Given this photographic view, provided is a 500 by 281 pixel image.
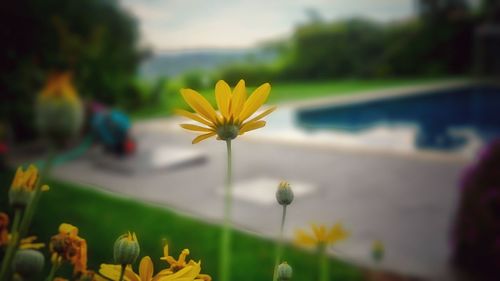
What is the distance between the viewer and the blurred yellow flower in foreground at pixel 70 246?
24cm

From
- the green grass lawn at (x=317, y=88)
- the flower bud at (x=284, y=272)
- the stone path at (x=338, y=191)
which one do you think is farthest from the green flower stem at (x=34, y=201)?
the green grass lawn at (x=317, y=88)

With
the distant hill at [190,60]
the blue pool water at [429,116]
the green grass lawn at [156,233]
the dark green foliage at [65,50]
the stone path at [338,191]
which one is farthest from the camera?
the distant hill at [190,60]

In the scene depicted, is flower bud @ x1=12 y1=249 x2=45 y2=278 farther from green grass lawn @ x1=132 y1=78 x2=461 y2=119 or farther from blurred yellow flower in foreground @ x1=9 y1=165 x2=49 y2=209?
green grass lawn @ x1=132 y1=78 x2=461 y2=119

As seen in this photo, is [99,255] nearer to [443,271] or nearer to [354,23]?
[443,271]

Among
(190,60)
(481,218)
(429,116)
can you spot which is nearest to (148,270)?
(481,218)

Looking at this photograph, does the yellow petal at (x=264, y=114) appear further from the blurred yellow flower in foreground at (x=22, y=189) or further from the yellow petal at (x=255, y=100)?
the blurred yellow flower in foreground at (x=22, y=189)

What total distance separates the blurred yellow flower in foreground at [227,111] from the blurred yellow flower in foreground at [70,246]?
0.08m

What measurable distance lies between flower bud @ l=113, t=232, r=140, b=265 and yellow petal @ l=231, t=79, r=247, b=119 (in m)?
0.07

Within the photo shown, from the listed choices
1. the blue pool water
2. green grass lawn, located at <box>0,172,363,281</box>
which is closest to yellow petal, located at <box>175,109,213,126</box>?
green grass lawn, located at <box>0,172,363,281</box>

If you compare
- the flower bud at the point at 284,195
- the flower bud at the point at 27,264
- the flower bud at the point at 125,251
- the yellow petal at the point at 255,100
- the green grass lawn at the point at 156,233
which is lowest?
the flower bud at the point at 27,264

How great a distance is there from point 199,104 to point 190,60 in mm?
10876

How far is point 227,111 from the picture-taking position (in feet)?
0.78

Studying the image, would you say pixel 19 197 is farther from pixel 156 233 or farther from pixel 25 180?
pixel 156 233

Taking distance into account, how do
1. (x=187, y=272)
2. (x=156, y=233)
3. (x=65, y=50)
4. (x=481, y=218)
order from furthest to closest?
(x=65, y=50) → (x=156, y=233) → (x=481, y=218) → (x=187, y=272)
